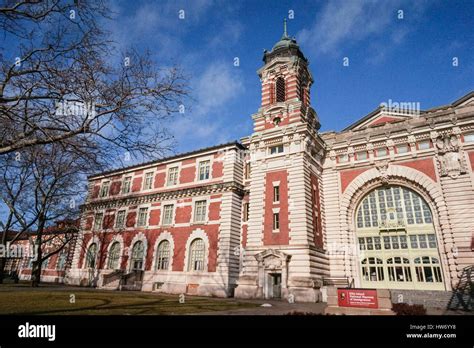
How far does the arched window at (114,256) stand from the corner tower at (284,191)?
16.4 metres

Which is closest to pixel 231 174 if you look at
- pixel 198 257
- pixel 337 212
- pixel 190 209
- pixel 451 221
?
pixel 190 209

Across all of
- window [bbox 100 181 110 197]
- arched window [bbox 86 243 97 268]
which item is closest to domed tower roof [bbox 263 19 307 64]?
window [bbox 100 181 110 197]

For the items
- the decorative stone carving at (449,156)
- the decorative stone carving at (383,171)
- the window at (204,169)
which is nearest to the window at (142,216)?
the window at (204,169)

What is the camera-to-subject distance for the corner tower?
931 inches

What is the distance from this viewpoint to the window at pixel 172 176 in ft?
114

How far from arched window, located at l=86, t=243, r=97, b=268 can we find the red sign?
32.8 metres

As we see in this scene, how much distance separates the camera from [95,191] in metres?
42.2

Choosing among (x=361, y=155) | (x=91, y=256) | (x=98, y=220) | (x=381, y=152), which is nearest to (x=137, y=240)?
(x=91, y=256)

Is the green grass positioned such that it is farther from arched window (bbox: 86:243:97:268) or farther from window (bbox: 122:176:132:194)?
window (bbox: 122:176:132:194)

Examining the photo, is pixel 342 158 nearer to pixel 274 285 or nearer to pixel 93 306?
pixel 274 285

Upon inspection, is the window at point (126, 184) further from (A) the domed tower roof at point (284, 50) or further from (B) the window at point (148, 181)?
(A) the domed tower roof at point (284, 50)
